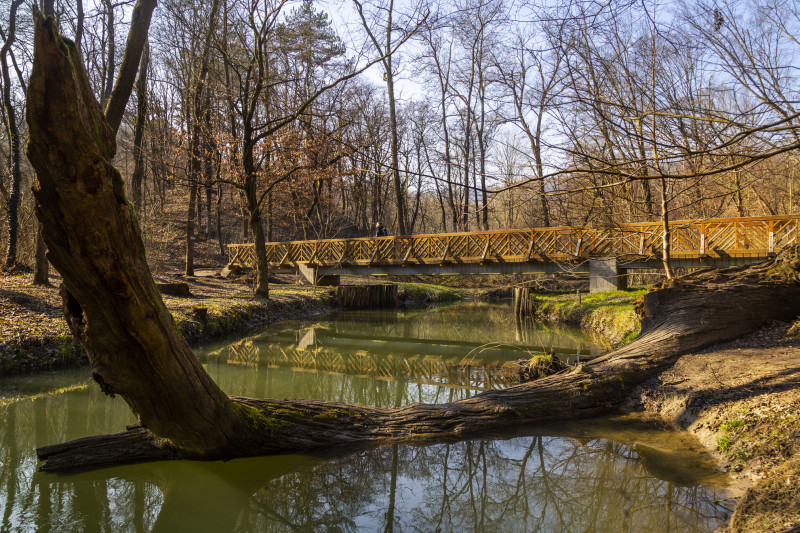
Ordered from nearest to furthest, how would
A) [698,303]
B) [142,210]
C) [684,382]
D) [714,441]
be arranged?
[714,441], [684,382], [698,303], [142,210]

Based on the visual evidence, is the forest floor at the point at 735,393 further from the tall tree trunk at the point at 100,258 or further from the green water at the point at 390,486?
the tall tree trunk at the point at 100,258

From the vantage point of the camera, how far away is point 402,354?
11109 millimetres

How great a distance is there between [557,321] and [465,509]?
42.9 feet

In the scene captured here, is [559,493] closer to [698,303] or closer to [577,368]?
[577,368]

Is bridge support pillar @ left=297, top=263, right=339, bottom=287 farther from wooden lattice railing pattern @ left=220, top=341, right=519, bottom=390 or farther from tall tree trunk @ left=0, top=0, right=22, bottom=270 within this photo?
wooden lattice railing pattern @ left=220, top=341, right=519, bottom=390

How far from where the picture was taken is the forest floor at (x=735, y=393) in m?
3.23

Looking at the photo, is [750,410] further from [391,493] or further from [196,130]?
[196,130]

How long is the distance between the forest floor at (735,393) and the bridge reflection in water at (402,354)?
6.72 feet

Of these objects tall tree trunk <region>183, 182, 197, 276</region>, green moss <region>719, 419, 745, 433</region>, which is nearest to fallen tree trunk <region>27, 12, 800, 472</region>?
green moss <region>719, 419, 745, 433</region>

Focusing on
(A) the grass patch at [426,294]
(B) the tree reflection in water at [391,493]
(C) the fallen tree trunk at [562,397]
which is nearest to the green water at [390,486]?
(B) the tree reflection in water at [391,493]

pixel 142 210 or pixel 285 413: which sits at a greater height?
Answer: pixel 142 210

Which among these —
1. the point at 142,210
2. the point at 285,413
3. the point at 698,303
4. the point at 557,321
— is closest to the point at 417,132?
the point at 142,210

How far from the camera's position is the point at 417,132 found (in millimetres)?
35906

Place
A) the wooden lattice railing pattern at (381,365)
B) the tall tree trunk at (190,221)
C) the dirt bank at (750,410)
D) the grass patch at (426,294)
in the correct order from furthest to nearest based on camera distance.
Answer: the grass patch at (426,294)
the tall tree trunk at (190,221)
the wooden lattice railing pattern at (381,365)
the dirt bank at (750,410)
